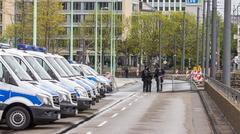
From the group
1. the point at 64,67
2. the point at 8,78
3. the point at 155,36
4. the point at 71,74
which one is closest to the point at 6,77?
the point at 8,78

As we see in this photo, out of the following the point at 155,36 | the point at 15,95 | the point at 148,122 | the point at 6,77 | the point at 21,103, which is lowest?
the point at 148,122

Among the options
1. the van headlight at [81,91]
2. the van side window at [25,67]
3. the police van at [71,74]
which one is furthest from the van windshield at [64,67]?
the van side window at [25,67]

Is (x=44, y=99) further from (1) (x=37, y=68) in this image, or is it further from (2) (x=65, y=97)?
(1) (x=37, y=68)

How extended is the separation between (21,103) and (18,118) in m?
0.44

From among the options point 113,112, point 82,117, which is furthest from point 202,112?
point 82,117

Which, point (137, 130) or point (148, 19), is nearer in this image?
point (137, 130)

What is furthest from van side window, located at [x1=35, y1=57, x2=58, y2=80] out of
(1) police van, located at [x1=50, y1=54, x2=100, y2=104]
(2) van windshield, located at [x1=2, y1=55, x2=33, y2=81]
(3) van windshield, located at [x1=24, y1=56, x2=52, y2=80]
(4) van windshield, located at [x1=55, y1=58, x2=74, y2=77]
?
(2) van windshield, located at [x1=2, y1=55, x2=33, y2=81]

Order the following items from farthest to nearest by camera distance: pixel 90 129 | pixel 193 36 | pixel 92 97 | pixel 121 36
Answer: pixel 121 36
pixel 193 36
pixel 92 97
pixel 90 129

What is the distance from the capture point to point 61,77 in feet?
74.1

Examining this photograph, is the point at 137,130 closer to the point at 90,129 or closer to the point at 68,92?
the point at 90,129

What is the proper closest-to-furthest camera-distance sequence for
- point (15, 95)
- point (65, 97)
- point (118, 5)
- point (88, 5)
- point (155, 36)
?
point (15, 95) < point (65, 97) < point (155, 36) < point (88, 5) < point (118, 5)

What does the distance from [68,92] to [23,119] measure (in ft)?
9.29

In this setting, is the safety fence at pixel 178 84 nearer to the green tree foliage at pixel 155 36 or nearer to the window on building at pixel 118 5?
the green tree foliage at pixel 155 36

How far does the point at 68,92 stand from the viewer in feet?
66.1
